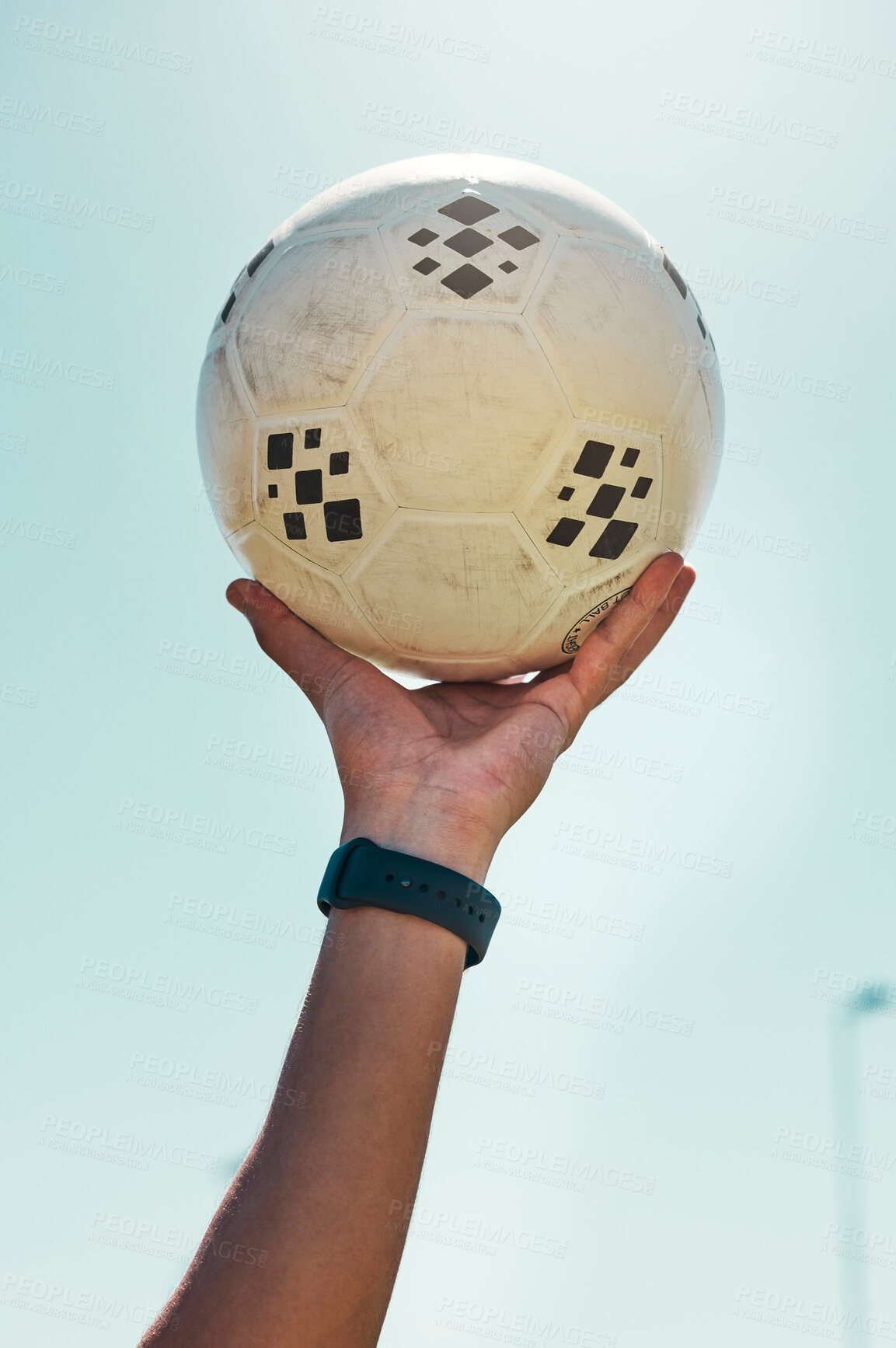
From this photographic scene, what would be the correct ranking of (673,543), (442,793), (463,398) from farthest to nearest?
(673,543)
(463,398)
(442,793)

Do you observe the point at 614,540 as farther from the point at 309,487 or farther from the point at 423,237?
the point at 423,237

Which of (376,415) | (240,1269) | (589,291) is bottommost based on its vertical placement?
(240,1269)

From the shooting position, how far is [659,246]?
12.3 ft

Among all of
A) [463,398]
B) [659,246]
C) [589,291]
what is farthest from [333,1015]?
[659,246]

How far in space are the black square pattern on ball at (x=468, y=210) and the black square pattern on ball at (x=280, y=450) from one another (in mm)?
803

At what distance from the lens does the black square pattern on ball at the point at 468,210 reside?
3.25 m

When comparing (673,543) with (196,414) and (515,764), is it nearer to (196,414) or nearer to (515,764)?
(515,764)

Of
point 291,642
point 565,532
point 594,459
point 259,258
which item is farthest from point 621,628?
point 259,258

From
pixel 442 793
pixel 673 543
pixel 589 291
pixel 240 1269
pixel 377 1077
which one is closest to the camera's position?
pixel 240 1269

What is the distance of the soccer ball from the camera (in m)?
3.09

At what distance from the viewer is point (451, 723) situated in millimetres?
3268

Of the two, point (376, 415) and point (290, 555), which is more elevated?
point (376, 415)

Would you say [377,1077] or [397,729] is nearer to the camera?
[377,1077]

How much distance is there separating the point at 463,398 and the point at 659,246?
118cm
